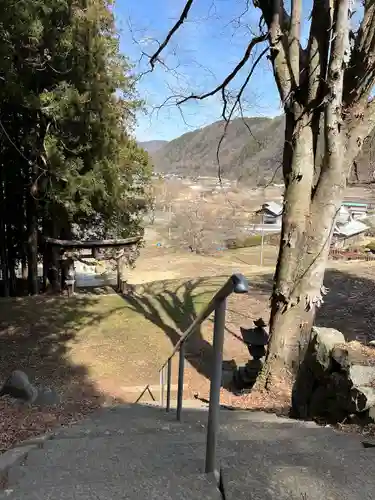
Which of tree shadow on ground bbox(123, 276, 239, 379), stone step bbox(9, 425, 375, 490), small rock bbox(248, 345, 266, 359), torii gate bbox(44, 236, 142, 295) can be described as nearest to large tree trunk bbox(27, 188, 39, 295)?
torii gate bbox(44, 236, 142, 295)

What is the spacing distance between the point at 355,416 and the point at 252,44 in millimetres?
4329

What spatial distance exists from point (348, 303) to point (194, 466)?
8.94m

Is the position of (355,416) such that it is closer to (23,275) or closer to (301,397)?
(301,397)

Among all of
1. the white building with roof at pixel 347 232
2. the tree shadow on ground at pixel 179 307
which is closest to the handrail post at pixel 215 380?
the tree shadow on ground at pixel 179 307

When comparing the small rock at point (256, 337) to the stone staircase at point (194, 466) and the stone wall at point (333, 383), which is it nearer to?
the stone wall at point (333, 383)

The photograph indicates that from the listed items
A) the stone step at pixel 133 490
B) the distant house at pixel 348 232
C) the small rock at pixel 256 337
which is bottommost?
the distant house at pixel 348 232

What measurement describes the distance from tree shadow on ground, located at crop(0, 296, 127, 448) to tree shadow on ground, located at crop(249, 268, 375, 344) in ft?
13.4

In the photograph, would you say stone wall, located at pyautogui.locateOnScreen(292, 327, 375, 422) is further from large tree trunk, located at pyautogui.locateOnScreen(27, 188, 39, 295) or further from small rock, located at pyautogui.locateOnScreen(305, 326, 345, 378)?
large tree trunk, located at pyautogui.locateOnScreen(27, 188, 39, 295)

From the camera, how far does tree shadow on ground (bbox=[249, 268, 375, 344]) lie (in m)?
8.42

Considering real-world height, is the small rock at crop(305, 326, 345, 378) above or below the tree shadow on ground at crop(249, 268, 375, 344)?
above

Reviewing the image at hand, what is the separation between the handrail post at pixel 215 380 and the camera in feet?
5.54

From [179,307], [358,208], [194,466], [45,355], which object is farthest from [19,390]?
[358,208]

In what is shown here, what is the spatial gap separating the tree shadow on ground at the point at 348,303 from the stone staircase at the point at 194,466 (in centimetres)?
491

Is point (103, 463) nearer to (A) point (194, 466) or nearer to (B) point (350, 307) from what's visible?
(A) point (194, 466)
